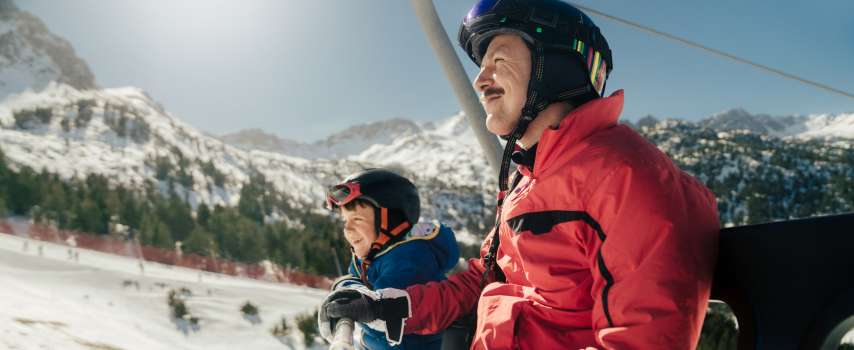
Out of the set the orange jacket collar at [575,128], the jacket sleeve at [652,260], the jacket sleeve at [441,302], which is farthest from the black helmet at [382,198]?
the jacket sleeve at [652,260]

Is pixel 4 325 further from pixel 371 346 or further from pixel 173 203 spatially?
pixel 173 203

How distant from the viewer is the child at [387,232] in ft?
9.61

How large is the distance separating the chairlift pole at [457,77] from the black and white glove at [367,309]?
1117 mm

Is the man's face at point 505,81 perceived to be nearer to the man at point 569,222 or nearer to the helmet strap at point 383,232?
the man at point 569,222

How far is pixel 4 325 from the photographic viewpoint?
11.7 feet

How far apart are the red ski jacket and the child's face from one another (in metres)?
1.42

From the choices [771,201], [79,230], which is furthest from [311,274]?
[771,201]

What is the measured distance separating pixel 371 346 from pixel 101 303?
6272 millimetres

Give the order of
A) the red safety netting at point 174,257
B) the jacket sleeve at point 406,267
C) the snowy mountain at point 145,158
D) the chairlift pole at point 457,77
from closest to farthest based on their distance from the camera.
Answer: the jacket sleeve at point 406,267
the chairlift pole at point 457,77
the red safety netting at point 174,257
the snowy mountain at point 145,158

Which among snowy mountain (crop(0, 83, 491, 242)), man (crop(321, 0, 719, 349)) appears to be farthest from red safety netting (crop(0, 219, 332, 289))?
snowy mountain (crop(0, 83, 491, 242))

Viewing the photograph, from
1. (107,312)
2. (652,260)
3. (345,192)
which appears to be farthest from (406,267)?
(107,312)

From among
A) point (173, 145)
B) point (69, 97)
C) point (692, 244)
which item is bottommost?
point (692, 244)

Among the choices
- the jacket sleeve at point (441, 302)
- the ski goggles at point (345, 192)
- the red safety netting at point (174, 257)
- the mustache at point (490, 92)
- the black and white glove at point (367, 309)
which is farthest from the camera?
the red safety netting at point (174, 257)

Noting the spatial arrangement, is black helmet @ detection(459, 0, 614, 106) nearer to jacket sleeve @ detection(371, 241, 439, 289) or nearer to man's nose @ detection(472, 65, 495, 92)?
man's nose @ detection(472, 65, 495, 92)
